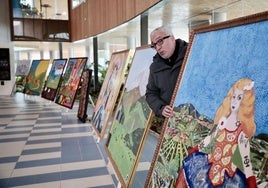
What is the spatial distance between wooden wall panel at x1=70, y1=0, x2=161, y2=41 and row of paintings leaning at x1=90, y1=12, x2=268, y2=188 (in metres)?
3.44

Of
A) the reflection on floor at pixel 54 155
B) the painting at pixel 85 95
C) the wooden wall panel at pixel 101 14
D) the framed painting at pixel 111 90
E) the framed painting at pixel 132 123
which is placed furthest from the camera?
the painting at pixel 85 95

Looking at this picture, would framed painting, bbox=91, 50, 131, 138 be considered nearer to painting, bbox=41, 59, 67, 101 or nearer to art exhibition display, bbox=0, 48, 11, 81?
painting, bbox=41, 59, 67, 101

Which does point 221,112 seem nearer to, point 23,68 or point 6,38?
point 23,68

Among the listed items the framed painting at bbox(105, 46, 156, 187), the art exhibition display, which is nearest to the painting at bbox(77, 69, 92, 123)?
the framed painting at bbox(105, 46, 156, 187)

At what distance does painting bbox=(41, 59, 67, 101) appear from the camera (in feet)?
26.2

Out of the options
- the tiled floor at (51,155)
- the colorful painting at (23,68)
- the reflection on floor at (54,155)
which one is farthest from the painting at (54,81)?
the colorful painting at (23,68)

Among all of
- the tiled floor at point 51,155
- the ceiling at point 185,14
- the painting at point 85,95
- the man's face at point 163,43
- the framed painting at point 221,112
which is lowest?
the tiled floor at point 51,155

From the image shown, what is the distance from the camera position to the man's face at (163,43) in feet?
6.34

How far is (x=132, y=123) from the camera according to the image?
2.55 metres

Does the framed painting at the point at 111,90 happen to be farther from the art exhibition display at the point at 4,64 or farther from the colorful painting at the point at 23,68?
the art exhibition display at the point at 4,64

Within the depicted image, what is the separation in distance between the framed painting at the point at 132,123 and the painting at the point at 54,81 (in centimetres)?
515

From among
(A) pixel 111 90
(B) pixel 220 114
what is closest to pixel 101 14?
(A) pixel 111 90

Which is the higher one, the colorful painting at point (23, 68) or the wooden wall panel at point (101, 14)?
the wooden wall panel at point (101, 14)

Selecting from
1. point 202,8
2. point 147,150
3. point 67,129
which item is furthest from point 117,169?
point 202,8
